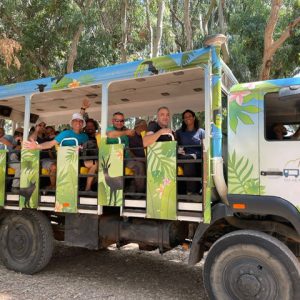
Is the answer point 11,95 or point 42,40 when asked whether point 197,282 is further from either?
point 42,40

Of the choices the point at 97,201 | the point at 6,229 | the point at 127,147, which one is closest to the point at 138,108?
the point at 127,147

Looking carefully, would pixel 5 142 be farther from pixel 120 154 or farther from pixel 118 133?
pixel 120 154

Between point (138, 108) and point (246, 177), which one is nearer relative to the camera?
point (246, 177)

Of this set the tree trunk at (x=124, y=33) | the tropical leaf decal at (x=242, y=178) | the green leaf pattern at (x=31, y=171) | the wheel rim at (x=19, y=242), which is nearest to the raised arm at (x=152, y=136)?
the tropical leaf decal at (x=242, y=178)

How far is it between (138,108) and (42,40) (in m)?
6.93

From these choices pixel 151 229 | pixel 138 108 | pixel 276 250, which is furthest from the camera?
pixel 138 108

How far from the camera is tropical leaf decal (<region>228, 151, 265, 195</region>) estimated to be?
3969 mm

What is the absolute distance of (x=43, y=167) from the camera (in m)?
5.54

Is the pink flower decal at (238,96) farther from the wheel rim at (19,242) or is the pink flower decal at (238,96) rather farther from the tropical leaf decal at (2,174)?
the tropical leaf decal at (2,174)

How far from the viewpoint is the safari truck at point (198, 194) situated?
12.6ft

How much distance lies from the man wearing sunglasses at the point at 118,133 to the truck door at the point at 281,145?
1.86 meters

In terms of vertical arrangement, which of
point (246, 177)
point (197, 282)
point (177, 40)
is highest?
point (177, 40)

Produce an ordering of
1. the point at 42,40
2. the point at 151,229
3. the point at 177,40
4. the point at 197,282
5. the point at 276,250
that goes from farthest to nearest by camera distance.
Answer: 1. the point at 177,40
2. the point at 42,40
3. the point at 197,282
4. the point at 151,229
5. the point at 276,250

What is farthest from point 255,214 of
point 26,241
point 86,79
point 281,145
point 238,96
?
point 26,241
